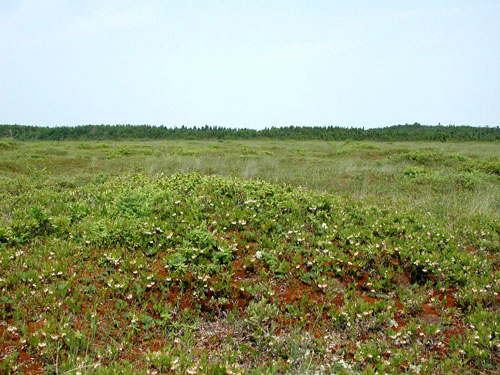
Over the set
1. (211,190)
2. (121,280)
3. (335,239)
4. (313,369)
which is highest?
(211,190)

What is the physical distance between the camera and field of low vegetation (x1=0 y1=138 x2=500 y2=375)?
417cm

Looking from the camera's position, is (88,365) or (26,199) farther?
(26,199)

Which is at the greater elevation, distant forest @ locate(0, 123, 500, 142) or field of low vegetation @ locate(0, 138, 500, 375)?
distant forest @ locate(0, 123, 500, 142)

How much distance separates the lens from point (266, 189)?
27.0 ft

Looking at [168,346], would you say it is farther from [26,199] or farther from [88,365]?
[26,199]

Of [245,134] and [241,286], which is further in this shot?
[245,134]

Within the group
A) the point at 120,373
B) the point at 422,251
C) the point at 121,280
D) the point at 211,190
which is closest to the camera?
the point at 120,373

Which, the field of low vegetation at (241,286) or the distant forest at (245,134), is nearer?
the field of low vegetation at (241,286)

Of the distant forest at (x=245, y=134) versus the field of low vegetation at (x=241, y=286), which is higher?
the distant forest at (x=245, y=134)

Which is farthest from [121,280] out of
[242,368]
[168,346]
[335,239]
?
[335,239]

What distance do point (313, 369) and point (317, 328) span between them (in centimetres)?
77

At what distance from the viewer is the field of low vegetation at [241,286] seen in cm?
417

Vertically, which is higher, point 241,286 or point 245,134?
point 245,134

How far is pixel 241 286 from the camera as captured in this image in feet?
17.7
